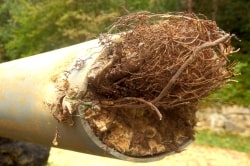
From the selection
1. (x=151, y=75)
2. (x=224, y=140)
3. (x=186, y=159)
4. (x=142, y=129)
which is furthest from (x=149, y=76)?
(x=224, y=140)

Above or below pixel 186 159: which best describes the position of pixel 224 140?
below

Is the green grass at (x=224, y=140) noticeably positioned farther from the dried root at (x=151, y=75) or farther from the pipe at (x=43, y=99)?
the dried root at (x=151, y=75)

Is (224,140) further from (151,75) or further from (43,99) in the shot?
(151,75)

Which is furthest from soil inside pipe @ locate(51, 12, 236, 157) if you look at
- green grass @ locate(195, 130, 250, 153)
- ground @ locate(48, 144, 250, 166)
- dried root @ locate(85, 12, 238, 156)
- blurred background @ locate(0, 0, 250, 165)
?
blurred background @ locate(0, 0, 250, 165)

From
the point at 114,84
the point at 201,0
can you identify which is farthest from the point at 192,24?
the point at 201,0

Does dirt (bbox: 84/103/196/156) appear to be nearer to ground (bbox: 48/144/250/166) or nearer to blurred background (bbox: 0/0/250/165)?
ground (bbox: 48/144/250/166)

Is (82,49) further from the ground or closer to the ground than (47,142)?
further from the ground

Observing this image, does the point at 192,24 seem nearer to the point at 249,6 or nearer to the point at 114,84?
the point at 114,84
